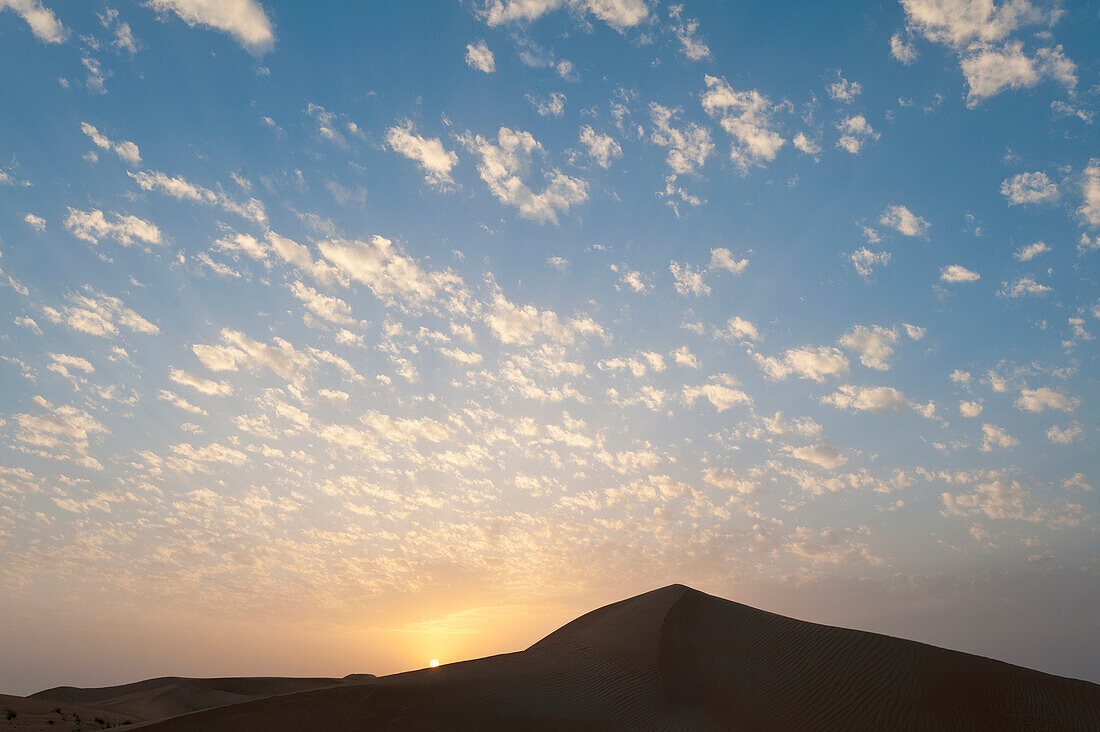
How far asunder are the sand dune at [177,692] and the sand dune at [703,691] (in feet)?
86.6

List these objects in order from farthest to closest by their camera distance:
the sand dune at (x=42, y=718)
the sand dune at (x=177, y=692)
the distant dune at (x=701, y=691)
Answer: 1. the sand dune at (x=177, y=692)
2. the sand dune at (x=42, y=718)
3. the distant dune at (x=701, y=691)

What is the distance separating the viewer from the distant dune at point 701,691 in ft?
52.6

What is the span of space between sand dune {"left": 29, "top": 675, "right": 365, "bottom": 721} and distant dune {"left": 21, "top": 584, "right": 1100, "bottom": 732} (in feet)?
87.3

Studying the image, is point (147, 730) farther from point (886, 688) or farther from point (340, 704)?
point (886, 688)

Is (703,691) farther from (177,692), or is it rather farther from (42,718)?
(177,692)

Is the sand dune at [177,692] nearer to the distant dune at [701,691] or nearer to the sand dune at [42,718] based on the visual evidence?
the sand dune at [42,718]

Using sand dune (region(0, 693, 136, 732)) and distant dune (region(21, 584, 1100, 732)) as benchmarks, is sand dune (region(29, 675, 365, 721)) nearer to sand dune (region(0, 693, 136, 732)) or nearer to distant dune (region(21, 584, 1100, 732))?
sand dune (region(0, 693, 136, 732))

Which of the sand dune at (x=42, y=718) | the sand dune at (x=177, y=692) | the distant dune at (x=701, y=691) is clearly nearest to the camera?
the distant dune at (x=701, y=691)

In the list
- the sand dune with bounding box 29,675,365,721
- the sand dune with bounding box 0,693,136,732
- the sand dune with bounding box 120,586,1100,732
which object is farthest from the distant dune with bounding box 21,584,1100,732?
the sand dune with bounding box 29,675,365,721

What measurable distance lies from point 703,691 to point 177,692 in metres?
39.3

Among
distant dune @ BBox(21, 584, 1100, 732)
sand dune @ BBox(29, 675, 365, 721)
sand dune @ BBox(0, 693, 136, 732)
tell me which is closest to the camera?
distant dune @ BBox(21, 584, 1100, 732)

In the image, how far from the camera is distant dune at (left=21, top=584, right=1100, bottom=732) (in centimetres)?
1605

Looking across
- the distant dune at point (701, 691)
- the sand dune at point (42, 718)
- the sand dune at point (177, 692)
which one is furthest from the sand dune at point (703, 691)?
the sand dune at point (177, 692)

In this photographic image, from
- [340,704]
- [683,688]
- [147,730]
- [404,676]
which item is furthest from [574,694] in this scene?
[147,730]
